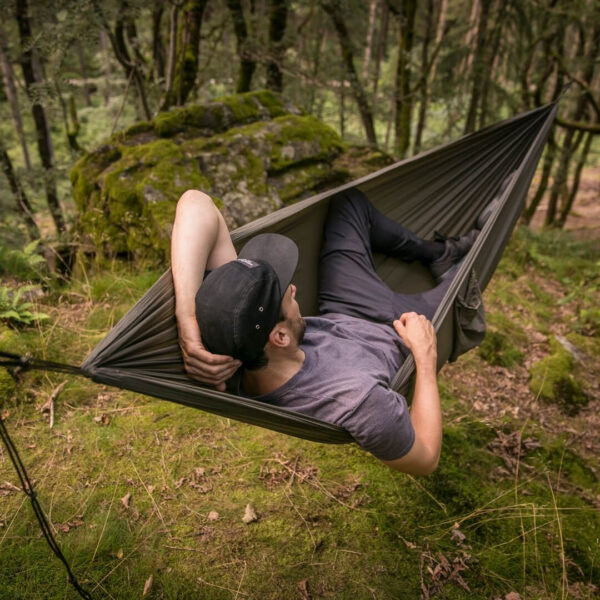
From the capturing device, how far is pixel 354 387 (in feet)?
4.06

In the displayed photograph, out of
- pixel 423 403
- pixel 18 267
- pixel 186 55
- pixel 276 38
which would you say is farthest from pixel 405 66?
pixel 423 403

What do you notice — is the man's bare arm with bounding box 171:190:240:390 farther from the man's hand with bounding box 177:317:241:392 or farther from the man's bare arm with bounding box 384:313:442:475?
the man's bare arm with bounding box 384:313:442:475

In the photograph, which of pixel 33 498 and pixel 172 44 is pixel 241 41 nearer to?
pixel 172 44

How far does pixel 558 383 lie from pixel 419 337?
5.77 ft

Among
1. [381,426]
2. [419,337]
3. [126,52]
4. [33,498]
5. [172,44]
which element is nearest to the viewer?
[33,498]

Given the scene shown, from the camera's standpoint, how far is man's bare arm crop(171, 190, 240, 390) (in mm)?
1205

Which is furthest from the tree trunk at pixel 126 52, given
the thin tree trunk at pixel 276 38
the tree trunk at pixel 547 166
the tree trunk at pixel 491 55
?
the tree trunk at pixel 547 166

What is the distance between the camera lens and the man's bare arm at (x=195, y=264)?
3.95ft

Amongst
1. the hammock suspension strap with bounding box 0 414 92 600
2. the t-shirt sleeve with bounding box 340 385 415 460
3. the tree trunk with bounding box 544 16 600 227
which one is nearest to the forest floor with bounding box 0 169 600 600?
the hammock suspension strap with bounding box 0 414 92 600

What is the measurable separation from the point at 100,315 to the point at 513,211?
2285mm

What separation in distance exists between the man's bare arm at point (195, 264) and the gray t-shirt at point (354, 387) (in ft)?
0.71

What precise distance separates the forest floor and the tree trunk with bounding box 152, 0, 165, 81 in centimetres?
413

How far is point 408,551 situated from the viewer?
1604 mm

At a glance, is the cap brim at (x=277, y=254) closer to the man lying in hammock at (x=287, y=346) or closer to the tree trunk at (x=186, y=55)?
the man lying in hammock at (x=287, y=346)
